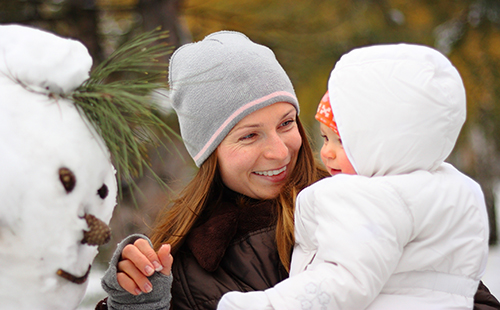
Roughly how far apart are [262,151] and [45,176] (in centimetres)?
85

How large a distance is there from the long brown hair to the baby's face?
0.21 m

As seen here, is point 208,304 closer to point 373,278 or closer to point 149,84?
point 373,278

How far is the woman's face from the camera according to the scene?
4.92 ft

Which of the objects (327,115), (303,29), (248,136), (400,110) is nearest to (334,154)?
(327,115)

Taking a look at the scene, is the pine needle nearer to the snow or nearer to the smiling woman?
the snow

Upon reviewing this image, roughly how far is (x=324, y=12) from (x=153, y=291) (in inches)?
109

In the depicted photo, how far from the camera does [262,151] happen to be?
4.96ft

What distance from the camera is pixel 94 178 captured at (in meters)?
0.80

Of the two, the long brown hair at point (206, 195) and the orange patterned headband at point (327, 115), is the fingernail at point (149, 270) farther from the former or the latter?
the orange patterned headband at point (327, 115)

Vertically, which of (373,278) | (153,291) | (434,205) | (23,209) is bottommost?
(153,291)

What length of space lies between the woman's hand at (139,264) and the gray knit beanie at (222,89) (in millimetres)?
433

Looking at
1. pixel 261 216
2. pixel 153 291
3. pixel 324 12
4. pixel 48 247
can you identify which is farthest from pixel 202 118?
pixel 324 12

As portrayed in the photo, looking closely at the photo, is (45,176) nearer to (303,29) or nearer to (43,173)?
(43,173)

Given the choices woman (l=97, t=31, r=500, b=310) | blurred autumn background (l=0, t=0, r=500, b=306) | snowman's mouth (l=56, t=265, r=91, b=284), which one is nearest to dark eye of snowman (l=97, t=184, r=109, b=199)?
snowman's mouth (l=56, t=265, r=91, b=284)
